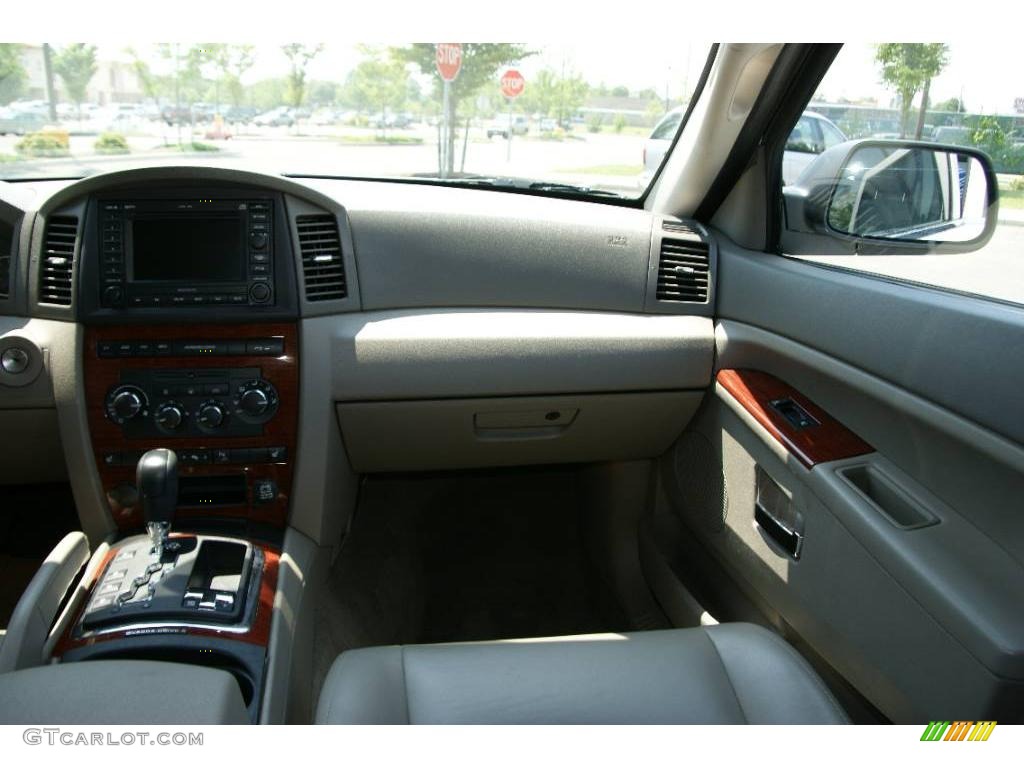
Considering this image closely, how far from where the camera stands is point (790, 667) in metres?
1.48

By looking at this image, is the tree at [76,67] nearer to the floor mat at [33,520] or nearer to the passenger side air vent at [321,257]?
the passenger side air vent at [321,257]

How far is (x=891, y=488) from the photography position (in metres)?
1.89

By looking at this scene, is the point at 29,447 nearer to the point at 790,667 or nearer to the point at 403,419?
the point at 403,419

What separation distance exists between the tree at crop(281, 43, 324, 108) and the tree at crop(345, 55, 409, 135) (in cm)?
13

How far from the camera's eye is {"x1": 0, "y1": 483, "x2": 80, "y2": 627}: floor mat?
115 inches

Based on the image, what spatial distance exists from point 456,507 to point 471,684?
75.8 inches

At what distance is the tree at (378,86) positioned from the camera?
2252 mm

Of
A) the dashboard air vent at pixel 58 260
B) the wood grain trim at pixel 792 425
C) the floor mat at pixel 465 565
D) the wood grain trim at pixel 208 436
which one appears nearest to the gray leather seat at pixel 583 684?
the wood grain trim at pixel 792 425

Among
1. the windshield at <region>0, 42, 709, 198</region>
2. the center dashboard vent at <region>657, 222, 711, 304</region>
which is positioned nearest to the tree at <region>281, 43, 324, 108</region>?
the windshield at <region>0, 42, 709, 198</region>

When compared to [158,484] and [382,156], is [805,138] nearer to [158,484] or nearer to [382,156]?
[382,156]

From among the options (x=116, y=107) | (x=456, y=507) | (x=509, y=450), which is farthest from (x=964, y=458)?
(x=116, y=107)

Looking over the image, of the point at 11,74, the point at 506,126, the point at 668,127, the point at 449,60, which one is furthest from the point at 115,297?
the point at 668,127

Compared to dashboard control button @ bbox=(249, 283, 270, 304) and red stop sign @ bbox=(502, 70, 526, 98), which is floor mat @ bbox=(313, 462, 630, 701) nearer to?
dashboard control button @ bbox=(249, 283, 270, 304)

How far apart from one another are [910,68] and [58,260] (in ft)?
7.66
